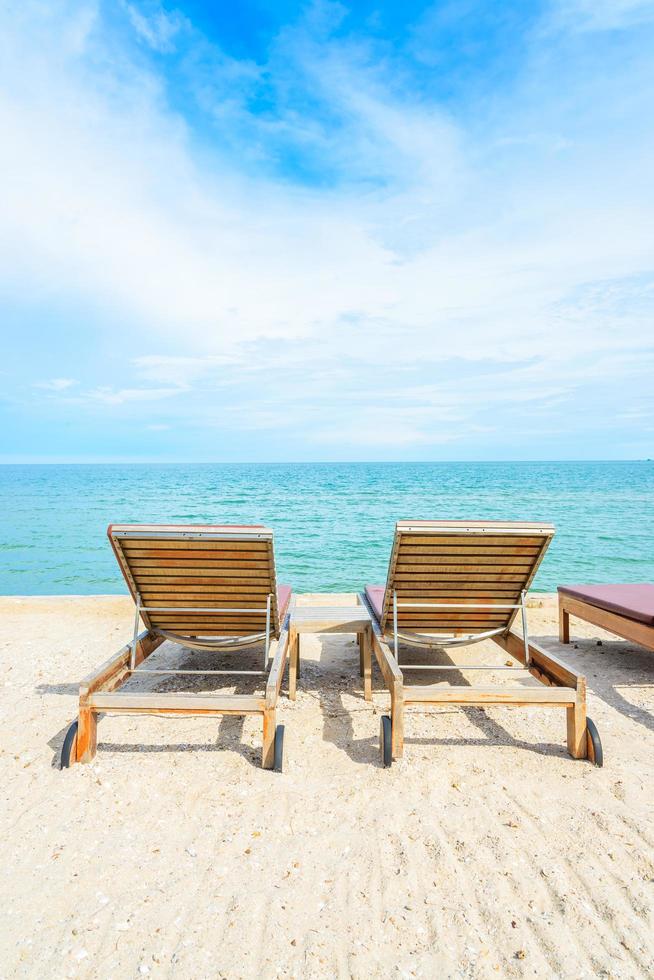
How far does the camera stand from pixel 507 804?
10.1 ft

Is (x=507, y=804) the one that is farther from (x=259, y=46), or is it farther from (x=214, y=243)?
(x=214, y=243)

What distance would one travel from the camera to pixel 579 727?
11.7 ft

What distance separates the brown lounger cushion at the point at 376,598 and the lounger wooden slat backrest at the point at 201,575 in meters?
0.93

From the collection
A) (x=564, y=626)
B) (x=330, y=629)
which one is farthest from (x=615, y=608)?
(x=330, y=629)

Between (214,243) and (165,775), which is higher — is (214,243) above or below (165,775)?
above

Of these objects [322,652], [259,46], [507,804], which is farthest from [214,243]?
[507,804]

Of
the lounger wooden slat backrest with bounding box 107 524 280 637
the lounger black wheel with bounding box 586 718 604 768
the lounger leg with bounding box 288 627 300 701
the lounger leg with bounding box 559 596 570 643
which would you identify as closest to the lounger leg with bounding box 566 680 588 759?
the lounger black wheel with bounding box 586 718 604 768

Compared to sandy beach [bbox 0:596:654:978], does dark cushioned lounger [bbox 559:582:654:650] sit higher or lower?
higher

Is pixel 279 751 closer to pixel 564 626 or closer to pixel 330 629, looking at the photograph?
pixel 330 629

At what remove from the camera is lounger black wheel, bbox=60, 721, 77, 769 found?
3.41m

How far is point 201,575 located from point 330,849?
2.08 m

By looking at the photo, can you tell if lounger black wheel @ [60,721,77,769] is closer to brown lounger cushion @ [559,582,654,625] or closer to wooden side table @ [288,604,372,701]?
wooden side table @ [288,604,372,701]

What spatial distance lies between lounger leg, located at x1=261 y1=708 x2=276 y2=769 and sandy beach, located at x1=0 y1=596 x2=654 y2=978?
80 mm

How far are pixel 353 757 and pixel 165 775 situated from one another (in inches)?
46.3
